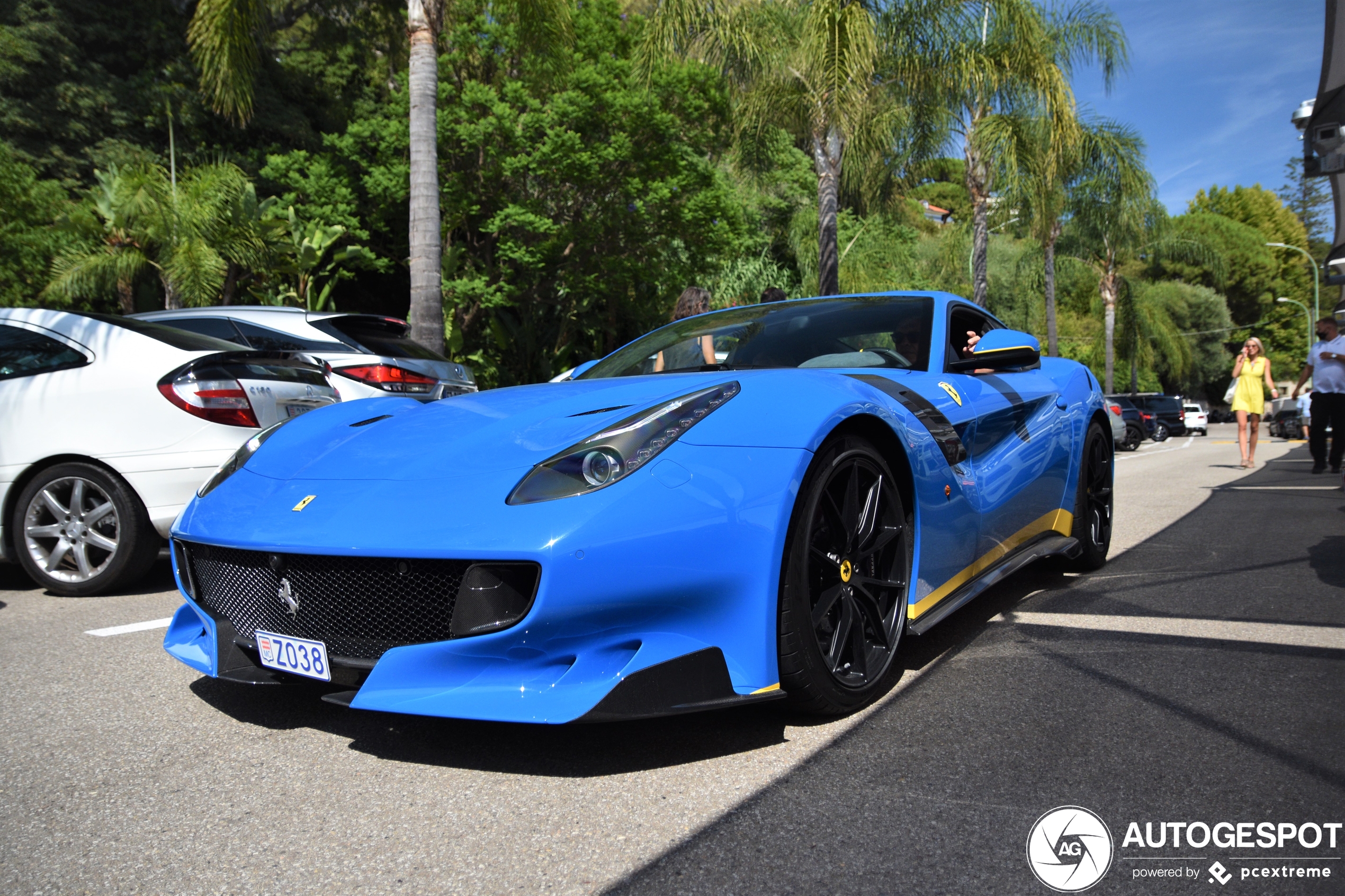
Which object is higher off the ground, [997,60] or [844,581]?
[997,60]

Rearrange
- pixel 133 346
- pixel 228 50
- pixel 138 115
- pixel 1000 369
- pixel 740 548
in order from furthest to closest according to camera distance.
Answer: pixel 138 115
pixel 228 50
pixel 133 346
pixel 1000 369
pixel 740 548

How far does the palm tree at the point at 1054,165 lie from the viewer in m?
17.6

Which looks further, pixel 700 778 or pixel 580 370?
pixel 580 370

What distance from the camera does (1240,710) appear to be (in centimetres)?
263

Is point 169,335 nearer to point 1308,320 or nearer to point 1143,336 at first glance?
point 1143,336

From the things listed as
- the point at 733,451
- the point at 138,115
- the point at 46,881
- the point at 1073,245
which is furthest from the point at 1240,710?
the point at 1073,245

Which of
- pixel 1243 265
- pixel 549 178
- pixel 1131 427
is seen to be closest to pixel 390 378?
pixel 549 178

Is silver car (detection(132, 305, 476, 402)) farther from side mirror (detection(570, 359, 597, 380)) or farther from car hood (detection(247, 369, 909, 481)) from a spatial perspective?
car hood (detection(247, 369, 909, 481))

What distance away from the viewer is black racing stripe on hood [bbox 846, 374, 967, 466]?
3023mm

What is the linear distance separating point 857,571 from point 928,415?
2.21ft

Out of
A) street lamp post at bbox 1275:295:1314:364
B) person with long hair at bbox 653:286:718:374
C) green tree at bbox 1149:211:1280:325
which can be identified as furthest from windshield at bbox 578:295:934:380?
green tree at bbox 1149:211:1280:325

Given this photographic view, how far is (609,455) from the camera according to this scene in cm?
233

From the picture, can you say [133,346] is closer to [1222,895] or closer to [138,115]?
[1222,895]

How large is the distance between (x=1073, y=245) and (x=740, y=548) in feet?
110
